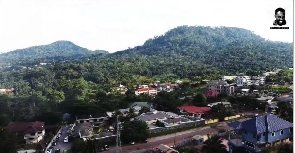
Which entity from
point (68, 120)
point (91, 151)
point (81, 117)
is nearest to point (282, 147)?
point (91, 151)

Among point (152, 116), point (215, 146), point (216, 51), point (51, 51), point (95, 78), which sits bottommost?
point (152, 116)

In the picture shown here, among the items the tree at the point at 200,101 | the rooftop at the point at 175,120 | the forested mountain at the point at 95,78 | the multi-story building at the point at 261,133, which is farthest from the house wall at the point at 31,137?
the tree at the point at 200,101

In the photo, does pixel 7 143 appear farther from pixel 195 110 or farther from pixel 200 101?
pixel 200 101

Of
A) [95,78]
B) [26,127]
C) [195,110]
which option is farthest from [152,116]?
[95,78]

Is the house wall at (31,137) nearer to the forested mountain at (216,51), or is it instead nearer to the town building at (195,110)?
the town building at (195,110)

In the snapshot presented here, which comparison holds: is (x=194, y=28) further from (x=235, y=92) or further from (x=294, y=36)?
(x=294, y=36)

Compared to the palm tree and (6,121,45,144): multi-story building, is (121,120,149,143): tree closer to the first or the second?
the palm tree
